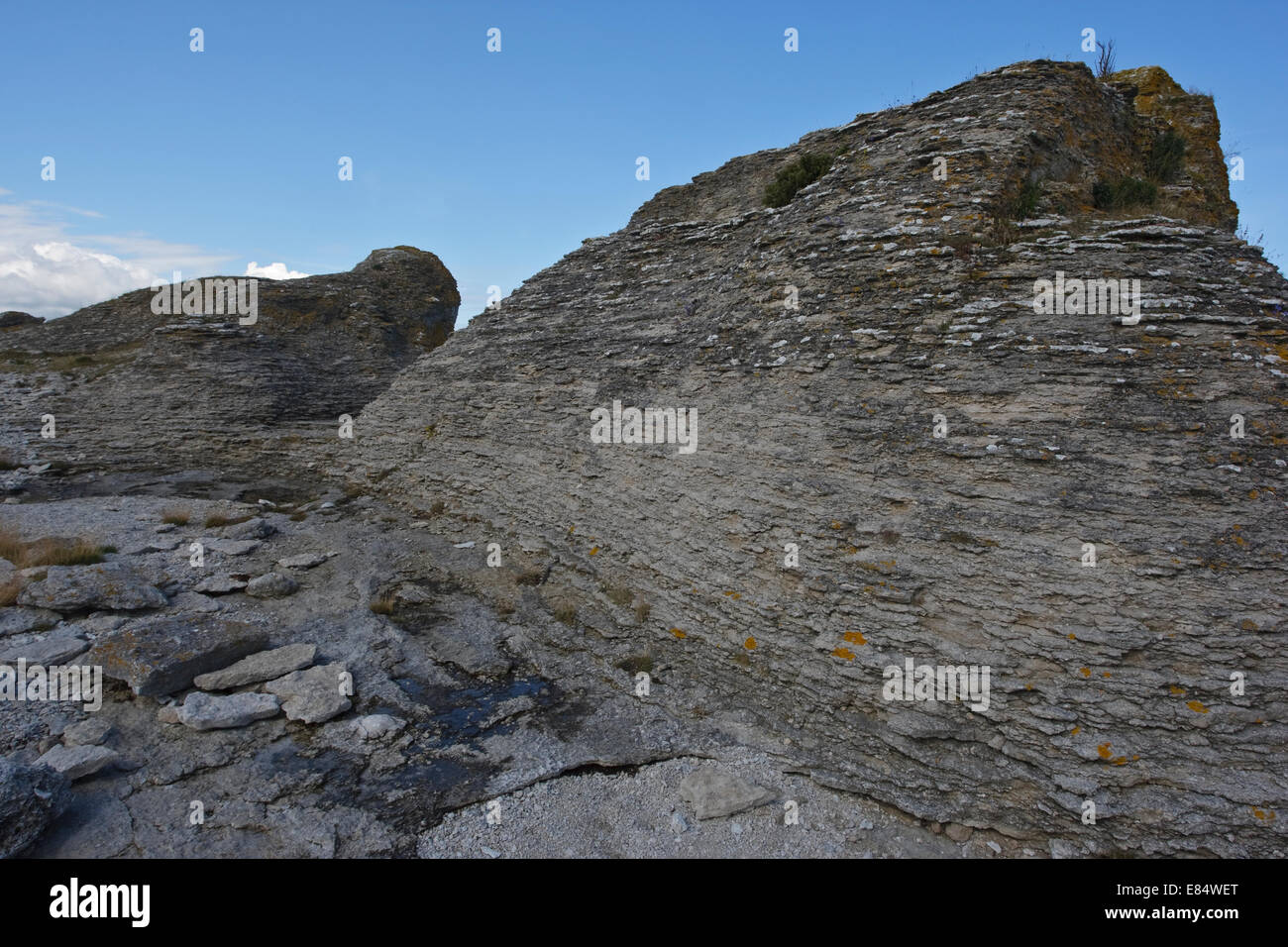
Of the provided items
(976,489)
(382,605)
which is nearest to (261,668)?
(382,605)

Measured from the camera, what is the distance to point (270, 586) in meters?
10.4

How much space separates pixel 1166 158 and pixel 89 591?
1827 centimetres

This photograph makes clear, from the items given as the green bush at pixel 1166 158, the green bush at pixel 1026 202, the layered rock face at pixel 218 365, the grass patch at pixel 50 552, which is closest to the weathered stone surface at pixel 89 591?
the grass patch at pixel 50 552

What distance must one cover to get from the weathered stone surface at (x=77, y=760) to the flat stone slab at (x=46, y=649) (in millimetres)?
2045

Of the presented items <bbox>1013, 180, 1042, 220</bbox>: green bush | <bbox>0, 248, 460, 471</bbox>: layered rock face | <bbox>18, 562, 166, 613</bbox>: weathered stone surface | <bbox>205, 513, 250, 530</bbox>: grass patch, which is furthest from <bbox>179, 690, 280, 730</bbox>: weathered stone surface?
<bbox>0, 248, 460, 471</bbox>: layered rock face

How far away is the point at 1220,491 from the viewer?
5906 millimetres

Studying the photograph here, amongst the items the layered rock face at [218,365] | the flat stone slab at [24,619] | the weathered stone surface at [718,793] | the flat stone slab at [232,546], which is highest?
the layered rock face at [218,365]

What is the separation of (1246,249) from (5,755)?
540 inches

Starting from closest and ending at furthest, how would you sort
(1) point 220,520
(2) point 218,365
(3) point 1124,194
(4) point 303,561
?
(3) point 1124,194, (4) point 303,561, (1) point 220,520, (2) point 218,365

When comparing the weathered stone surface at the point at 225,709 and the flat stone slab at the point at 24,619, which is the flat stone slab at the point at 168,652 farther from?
the flat stone slab at the point at 24,619

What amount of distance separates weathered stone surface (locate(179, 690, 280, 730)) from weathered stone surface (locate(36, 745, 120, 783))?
2.24 ft

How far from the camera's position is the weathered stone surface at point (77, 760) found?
5.87m

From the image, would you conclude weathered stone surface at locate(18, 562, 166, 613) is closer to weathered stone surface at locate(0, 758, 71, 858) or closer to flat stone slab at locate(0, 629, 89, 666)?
flat stone slab at locate(0, 629, 89, 666)

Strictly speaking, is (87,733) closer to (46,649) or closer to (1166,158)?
(46,649)
